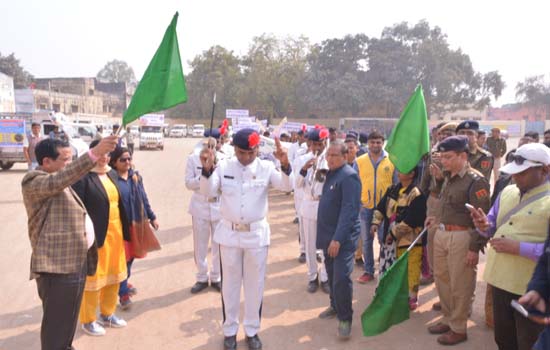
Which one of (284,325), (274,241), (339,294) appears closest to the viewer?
(339,294)

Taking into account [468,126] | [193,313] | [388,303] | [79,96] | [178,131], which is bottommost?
[193,313]

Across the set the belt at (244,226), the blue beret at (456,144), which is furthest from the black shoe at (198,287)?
the blue beret at (456,144)

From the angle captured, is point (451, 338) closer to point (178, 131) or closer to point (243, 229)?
point (243, 229)

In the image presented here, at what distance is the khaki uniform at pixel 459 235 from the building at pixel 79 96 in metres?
56.4

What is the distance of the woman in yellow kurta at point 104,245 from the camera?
4117mm

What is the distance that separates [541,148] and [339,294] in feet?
7.34

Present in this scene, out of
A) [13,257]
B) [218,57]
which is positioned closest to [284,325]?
[13,257]

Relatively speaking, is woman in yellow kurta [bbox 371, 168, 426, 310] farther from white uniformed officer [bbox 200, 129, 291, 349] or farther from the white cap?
the white cap

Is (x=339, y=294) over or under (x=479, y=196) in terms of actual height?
under

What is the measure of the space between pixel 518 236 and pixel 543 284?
0.66m

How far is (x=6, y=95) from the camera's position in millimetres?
42219

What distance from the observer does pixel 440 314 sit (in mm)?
4949

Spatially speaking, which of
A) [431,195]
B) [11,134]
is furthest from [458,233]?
[11,134]

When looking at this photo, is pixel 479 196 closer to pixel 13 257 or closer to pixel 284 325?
pixel 284 325
